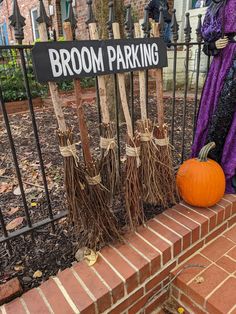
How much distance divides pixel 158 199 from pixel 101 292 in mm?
708

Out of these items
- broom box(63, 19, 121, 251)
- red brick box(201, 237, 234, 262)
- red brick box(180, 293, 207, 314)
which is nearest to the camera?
broom box(63, 19, 121, 251)

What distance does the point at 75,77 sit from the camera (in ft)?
4.09

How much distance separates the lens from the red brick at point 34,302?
3.92 feet

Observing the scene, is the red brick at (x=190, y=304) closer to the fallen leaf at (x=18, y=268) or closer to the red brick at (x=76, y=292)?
the red brick at (x=76, y=292)

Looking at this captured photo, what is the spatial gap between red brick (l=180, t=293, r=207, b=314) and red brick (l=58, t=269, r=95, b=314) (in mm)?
599

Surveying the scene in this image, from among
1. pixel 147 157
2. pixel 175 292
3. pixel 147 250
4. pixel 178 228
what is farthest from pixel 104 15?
pixel 175 292

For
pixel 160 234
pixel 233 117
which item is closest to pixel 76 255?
pixel 160 234

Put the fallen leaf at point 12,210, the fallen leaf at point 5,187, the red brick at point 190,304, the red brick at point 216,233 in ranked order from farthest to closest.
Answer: the fallen leaf at point 5,187 → the fallen leaf at point 12,210 → the red brick at point 216,233 → the red brick at point 190,304

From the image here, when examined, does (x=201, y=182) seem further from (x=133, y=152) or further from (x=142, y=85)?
(x=142, y=85)

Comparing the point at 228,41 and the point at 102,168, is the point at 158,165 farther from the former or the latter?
the point at 228,41

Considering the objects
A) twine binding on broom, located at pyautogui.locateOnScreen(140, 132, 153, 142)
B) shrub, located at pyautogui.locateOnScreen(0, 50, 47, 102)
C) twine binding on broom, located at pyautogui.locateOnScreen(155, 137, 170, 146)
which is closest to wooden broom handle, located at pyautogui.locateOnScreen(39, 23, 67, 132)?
twine binding on broom, located at pyautogui.locateOnScreen(140, 132, 153, 142)

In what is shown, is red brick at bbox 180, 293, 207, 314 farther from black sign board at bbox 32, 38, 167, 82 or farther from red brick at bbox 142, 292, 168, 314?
black sign board at bbox 32, 38, 167, 82

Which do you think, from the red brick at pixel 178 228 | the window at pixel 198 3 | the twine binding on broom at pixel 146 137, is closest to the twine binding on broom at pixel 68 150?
the twine binding on broom at pixel 146 137

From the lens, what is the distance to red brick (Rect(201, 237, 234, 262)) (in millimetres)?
1693
